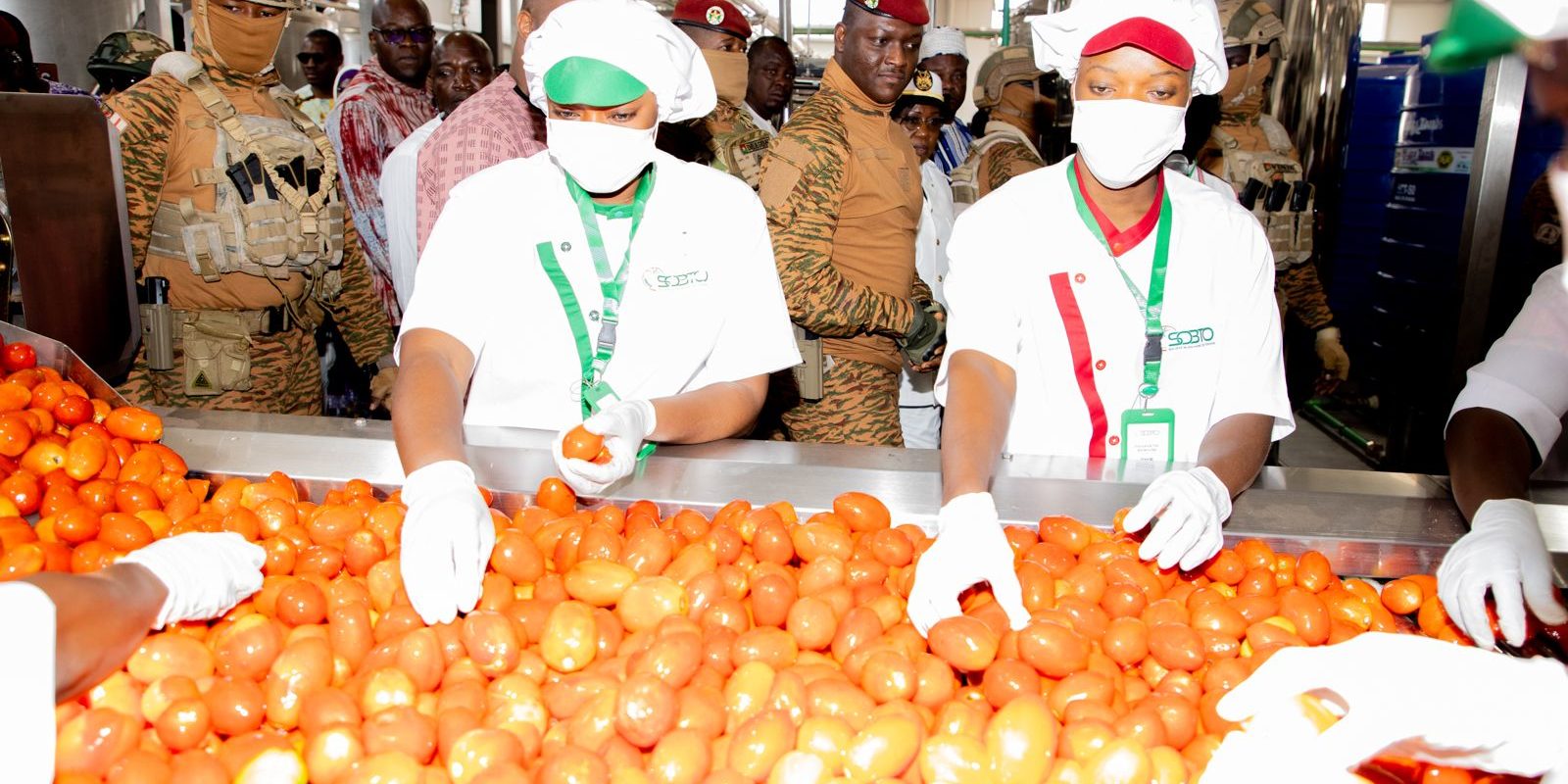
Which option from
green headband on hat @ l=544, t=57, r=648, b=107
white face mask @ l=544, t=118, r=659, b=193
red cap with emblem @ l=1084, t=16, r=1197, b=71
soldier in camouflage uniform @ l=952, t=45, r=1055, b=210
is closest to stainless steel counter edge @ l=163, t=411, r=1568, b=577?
white face mask @ l=544, t=118, r=659, b=193

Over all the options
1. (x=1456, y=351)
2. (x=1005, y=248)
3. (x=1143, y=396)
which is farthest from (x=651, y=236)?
(x=1456, y=351)

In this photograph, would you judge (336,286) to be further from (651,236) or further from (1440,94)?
(1440,94)

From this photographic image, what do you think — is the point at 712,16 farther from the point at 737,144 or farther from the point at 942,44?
the point at 942,44

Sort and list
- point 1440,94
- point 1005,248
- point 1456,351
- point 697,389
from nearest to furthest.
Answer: point 1005,248 → point 697,389 → point 1456,351 → point 1440,94

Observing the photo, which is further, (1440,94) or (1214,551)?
(1440,94)

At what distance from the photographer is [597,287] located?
7.42 ft

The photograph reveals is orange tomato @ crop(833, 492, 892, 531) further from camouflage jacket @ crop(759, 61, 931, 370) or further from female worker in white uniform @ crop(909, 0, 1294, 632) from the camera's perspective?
camouflage jacket @ crop(759, 61, 931, 370)

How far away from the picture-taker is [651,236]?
7.55ft

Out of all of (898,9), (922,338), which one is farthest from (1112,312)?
(898,9)

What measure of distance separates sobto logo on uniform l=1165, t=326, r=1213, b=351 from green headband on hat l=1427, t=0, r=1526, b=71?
4.41 ft

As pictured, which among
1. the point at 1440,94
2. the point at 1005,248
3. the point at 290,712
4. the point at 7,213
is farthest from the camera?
the point at 1440,94

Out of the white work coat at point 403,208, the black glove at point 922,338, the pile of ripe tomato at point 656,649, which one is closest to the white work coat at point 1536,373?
the pile of ripe tomato at point 656,649

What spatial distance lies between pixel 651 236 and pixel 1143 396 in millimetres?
1108

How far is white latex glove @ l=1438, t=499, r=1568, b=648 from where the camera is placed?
142 cm
